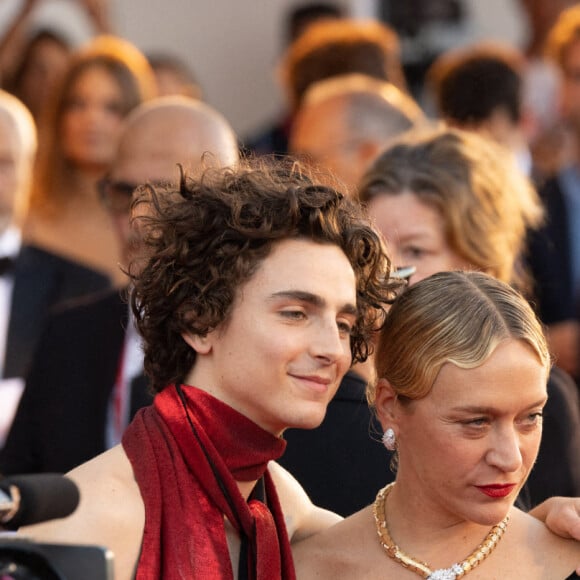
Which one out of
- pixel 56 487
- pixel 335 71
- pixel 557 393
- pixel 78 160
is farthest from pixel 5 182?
pixel 56 487

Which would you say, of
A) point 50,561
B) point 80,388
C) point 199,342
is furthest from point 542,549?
point 80,388

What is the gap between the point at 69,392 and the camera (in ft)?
15.3

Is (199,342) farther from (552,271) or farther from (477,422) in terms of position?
(552,271)

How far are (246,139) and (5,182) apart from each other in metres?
3.32

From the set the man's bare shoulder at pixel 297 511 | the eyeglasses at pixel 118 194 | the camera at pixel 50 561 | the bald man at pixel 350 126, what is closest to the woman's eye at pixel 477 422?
the man's bare shoulder at pixel 297 511

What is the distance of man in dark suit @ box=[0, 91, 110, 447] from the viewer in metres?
5.72

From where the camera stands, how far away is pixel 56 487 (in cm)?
220

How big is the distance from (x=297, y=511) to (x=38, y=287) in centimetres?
275

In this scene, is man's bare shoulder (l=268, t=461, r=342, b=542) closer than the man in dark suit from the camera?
Yes

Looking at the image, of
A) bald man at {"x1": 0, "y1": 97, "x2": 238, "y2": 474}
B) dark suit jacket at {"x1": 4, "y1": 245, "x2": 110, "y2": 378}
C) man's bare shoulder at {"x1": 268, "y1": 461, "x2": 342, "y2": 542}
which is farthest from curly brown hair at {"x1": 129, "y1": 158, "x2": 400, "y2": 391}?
dark suit jacket at {"x1": 4, "y1": 245, "x2": 110, "y2": 378}

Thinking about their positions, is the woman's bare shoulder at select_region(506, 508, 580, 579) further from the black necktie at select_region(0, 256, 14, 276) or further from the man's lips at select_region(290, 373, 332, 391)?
the black necktie at select_region(0, 256, 14, 276)

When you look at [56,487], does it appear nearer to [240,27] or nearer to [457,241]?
[457,241]

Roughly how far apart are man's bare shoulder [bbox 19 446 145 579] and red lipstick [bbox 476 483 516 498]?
0.69 metres

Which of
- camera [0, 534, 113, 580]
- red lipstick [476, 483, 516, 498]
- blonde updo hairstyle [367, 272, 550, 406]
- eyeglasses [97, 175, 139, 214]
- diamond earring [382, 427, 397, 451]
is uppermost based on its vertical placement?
eyeglasses [97, 175, 139, 214]
